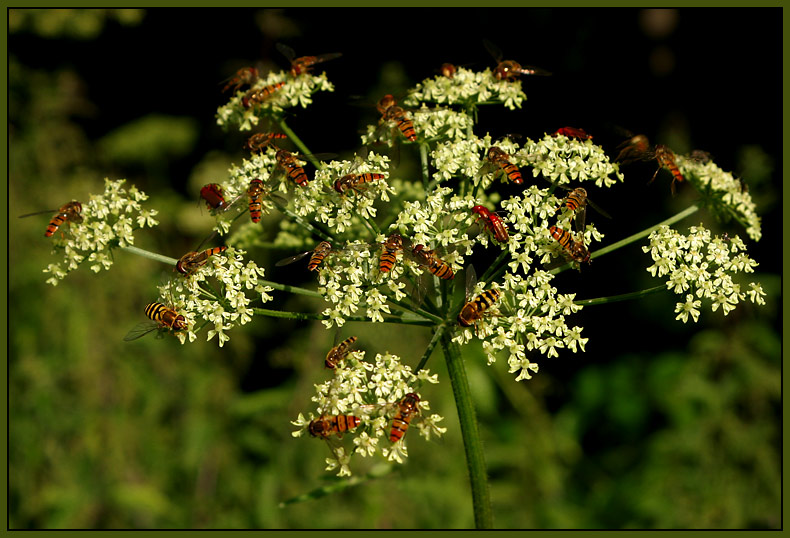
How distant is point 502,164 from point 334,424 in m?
2.15

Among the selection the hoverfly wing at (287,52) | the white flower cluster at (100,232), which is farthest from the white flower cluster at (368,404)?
the hoverfly wing at (287,52)

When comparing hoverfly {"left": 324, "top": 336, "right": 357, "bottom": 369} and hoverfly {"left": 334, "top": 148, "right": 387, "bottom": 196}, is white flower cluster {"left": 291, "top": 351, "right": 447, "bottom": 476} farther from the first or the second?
hoverfly {"left": 334, "top": 148, "right": 387, "bottom": 196}

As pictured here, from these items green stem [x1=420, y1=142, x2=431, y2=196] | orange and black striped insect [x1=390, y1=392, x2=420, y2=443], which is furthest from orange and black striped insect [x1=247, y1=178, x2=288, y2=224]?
orange and black striped insect [x1=390, y1=392, x2=420, y2=443]

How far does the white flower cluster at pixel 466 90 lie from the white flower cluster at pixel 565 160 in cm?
70

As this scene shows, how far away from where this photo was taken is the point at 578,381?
12188mm

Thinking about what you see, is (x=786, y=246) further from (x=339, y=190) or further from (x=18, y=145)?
(x=18, y=145)

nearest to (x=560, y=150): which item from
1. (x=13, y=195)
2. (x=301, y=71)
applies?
(x=301, y=71)

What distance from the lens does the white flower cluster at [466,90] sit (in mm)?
5449

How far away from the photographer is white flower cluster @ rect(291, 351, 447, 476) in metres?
4.19

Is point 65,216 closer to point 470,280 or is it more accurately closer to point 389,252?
point 389,252

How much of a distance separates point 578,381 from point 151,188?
33.9 feet

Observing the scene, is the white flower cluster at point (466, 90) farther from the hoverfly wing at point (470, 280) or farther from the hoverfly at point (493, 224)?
the hoverfly wing at point (470, 280)

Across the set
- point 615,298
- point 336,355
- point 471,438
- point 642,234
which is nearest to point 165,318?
point 336,355

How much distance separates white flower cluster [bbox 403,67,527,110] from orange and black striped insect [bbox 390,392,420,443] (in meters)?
2.44
